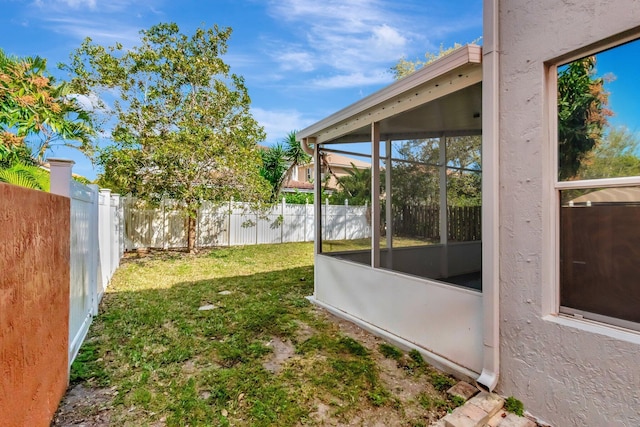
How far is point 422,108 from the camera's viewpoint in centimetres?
360

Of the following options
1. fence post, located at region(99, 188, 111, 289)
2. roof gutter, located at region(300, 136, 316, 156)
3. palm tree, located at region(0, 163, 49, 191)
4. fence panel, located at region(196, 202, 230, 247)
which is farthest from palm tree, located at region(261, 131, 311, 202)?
palm tree, located at region(0, 163, 49, 191)

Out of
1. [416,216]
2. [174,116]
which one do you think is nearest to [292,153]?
[174,116]

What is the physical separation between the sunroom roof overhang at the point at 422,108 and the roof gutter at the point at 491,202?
0.59ft

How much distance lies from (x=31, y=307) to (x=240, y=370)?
1.83 meters

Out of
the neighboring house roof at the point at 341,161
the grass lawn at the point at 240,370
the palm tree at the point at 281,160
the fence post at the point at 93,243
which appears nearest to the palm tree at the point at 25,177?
the fence post at the point at 93,243

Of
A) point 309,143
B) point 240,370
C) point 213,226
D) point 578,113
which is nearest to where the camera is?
point 578,113

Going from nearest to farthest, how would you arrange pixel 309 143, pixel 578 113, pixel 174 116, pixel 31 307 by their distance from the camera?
1. pixel 31 307
2. pixel 578 113
3. pixel 309 143
4. pixel 174 116

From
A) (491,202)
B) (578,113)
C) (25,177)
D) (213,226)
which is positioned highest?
(578,113)

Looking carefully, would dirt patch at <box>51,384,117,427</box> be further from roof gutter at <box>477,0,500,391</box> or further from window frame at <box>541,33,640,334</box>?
window frame at <box>541,33,640,334</box>

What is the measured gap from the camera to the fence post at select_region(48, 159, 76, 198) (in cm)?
280

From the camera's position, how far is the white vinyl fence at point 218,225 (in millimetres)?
11062

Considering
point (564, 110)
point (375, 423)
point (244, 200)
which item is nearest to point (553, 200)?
point (564, 110)

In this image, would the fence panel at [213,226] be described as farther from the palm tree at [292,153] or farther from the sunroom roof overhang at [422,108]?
the sunroom roof overhang at [422,108]

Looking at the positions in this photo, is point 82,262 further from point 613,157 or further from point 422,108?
point 613,157
